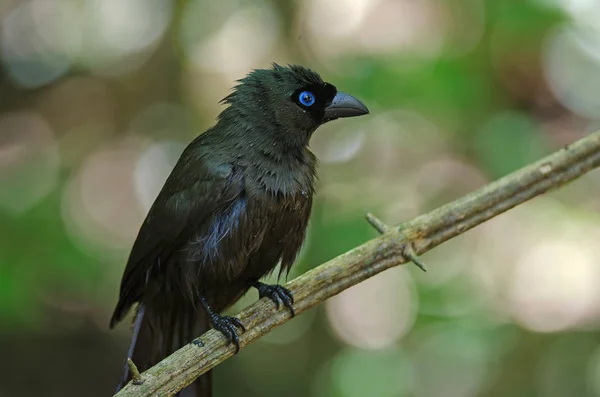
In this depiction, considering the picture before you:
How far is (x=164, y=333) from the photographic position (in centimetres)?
416

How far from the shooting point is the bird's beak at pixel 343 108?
164 inches

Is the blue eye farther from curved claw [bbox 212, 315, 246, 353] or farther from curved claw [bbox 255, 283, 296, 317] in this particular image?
curved claw [bbox 212, 315, 246, 353]

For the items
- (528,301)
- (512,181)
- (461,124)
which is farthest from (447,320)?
(512,181)

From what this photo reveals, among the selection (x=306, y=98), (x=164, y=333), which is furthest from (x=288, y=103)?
(x=164, y=333)

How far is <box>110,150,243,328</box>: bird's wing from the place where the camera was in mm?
3652

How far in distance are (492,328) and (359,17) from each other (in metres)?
2.55

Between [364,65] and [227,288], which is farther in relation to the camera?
[364,65]

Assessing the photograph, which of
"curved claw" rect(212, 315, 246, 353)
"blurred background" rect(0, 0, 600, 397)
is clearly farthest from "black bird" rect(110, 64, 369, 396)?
"blurred background" rect(0, 0, 600, 397)

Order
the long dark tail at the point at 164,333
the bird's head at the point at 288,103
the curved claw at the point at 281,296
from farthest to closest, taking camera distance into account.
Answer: the long dark tail at the point at 164,333, the bird's head at the point at 288,103, the curved claw at the point at 281,296

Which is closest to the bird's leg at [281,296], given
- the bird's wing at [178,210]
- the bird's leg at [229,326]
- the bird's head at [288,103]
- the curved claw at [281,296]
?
the curved claw at [281,296]

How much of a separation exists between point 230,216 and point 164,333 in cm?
91

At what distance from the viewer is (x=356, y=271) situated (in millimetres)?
3488

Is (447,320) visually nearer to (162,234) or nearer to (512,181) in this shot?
(512,181)

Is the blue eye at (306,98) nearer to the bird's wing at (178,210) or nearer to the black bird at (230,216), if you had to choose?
the black bird at (230,216)
